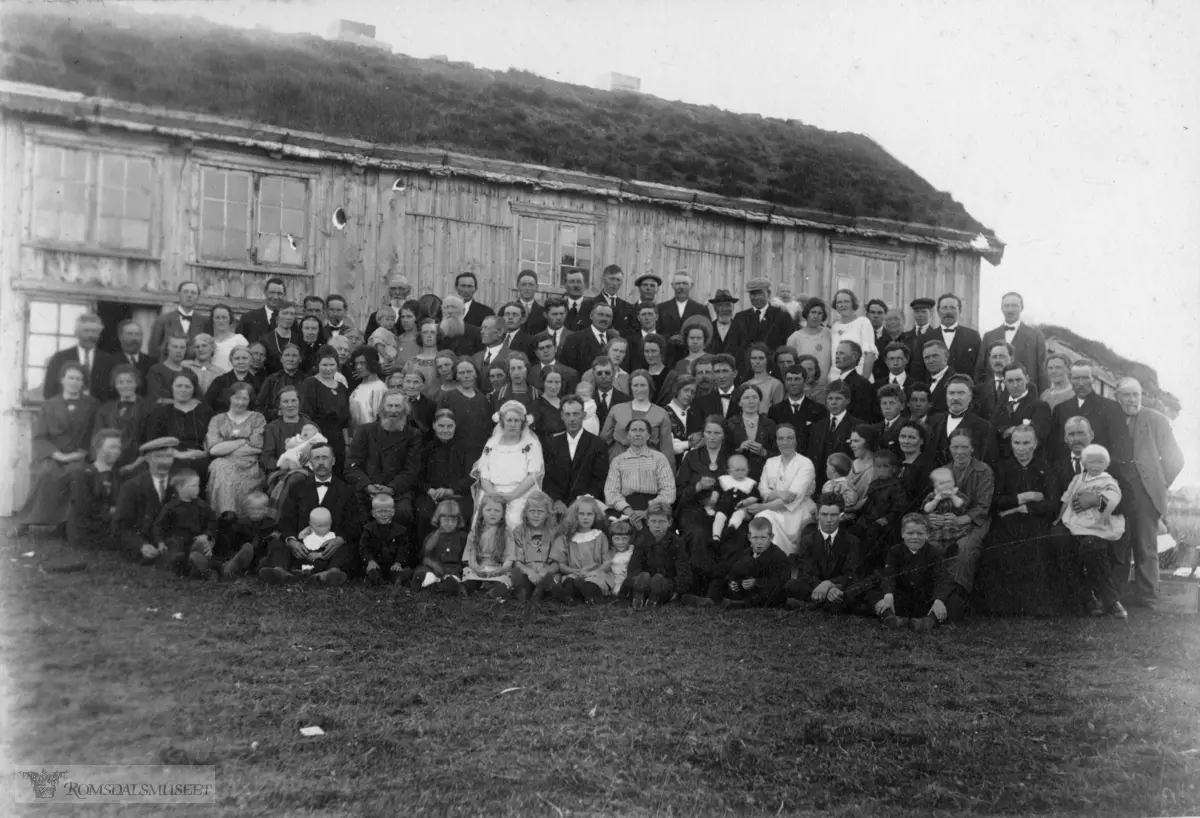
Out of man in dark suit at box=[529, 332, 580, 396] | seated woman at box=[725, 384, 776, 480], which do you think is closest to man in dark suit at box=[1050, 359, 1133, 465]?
seated woman at box=[725, 384, 776, 480]

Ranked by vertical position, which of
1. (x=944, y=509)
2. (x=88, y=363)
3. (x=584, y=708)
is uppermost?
(x=88, y=363)

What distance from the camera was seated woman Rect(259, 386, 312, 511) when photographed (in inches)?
348

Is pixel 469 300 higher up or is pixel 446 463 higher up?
pixel 469 300

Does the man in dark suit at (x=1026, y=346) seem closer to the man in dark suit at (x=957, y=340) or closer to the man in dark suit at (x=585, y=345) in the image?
the man in dark suit at (x=957, y=340)

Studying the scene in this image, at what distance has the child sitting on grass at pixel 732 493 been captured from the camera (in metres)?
8.66

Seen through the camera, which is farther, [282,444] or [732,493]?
[282,444]

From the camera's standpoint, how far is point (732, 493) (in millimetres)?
8812

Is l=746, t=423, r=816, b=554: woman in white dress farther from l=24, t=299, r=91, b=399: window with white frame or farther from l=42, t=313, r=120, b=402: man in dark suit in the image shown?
l=24, t=299, r=91, b=399: window with white frame

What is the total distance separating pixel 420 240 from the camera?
13492 mm

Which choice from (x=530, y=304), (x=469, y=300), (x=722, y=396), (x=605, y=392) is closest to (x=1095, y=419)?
(x=722, y=396)

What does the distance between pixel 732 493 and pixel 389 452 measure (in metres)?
2.78

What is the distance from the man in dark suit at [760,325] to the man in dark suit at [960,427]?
2.66 metres

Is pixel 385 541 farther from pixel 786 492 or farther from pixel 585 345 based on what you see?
pixel 786 492

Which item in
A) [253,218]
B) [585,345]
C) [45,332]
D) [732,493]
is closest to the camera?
[732,493]
